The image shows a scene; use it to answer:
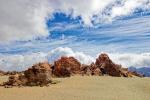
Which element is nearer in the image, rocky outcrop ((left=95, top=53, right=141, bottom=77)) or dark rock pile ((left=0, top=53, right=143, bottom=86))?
dark rock pile ((left=0, top=53, right=143, bottom=86))

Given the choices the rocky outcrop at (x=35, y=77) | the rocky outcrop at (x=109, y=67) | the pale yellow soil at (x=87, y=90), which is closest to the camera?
the pale yellow soil at (x=87, y=90)

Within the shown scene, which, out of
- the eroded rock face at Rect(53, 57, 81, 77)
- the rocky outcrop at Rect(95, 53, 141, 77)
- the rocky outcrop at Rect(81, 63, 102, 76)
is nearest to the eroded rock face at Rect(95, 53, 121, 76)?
the rocky outcrop at Rect(95, 53, 141, 77)

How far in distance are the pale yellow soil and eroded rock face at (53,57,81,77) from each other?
4.85 metres

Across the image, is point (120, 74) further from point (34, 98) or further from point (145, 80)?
point (34, 98)

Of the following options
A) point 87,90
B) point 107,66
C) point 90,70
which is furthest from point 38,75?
point 107,66

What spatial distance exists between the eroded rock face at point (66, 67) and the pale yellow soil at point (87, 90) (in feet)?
15.9

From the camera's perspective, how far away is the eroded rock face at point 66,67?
3806 centimetres

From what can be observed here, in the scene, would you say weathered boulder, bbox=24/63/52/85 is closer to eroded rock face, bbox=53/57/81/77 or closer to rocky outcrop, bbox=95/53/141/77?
eroded rock face, bbox=53/57/81/77

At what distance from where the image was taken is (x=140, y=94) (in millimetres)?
28141

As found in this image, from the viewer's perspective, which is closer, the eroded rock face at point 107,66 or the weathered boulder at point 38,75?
the weathered boulder at point 38,75

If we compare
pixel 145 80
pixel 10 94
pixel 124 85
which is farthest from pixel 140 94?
pixel 10 94

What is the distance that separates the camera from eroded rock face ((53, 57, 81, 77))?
38.1 meters

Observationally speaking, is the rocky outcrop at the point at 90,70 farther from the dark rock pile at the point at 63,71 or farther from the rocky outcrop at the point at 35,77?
the rocky outcrop at the point at 35,77

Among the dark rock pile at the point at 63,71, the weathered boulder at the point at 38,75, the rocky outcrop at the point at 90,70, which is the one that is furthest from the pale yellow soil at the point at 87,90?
the rocky outcrop at the point at 90,70
